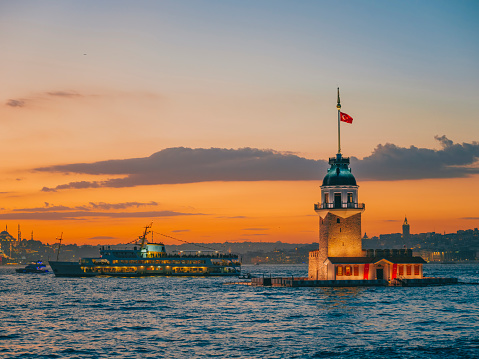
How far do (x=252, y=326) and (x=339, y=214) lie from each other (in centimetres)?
3832

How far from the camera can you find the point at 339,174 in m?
104

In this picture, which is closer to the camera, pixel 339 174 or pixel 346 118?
pixel 346 118

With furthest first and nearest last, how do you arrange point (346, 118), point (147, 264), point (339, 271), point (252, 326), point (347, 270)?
point (147, 264), point (347, 270), point (339, 271), point (346, 118), point (252, 326)

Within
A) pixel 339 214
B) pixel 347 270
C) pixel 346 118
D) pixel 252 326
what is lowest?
pixel 252 326

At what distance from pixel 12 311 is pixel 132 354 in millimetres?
41630

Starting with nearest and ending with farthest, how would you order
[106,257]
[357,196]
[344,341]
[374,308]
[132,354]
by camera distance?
[132,354] < [344,341] < [374,308] < [357,196] < [106,257]

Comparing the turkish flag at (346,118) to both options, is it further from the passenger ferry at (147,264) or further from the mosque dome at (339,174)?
the passenger ferry at (147,264)

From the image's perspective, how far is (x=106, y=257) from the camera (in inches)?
7505

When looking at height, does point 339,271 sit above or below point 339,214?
below

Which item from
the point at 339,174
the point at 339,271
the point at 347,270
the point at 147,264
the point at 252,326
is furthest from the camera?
the point at 147,264

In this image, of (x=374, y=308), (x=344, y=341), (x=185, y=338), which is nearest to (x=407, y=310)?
(x=374, y=308)

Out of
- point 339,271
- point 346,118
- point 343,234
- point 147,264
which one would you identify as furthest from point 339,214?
point 147,264

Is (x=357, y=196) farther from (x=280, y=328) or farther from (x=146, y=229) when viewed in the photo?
(x=146, y=229)

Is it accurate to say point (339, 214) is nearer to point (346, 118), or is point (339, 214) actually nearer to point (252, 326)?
point (346, 118)
